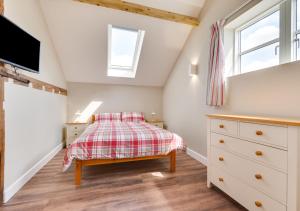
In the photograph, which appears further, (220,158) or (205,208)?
(220,158)

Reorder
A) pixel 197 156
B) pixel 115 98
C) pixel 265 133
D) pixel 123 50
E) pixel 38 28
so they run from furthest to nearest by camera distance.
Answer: pixel 115 98 → pixel 123 50 → pixel 197 156 → pixel 38 28 → pixel 265 133

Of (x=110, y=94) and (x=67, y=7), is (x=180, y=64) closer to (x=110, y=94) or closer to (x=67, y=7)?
(x=110, y=94)

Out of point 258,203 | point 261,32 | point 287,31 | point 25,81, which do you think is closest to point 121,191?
point 258,203

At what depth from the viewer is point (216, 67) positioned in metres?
2.27

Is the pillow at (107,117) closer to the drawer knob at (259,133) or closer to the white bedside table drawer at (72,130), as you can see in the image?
the white bedside table drawer at (72,130)

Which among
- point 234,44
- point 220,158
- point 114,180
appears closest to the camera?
point 220,158

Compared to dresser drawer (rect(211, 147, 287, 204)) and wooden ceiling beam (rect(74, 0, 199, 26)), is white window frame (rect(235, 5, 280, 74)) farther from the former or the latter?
dresser drawer (rect(211, 147, 287, 204))

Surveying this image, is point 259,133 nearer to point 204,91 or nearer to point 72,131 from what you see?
point 204,91

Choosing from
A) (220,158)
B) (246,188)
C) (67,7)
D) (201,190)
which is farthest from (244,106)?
(67,7)

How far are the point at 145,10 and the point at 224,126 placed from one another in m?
2.34

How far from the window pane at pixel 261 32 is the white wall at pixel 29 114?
2.99 metres

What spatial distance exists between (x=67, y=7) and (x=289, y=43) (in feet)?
10.4

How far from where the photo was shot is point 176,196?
175 centimetres

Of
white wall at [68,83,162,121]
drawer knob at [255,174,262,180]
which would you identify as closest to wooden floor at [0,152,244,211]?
drawer knob at [255,174,262,180]
